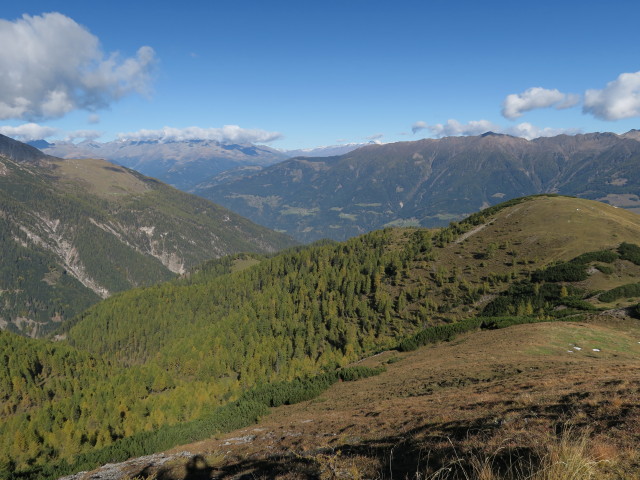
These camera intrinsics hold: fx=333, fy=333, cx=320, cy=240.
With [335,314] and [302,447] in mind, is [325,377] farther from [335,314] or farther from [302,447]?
[335,314]

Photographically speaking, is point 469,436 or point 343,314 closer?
point 469,436

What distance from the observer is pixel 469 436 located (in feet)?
45.8

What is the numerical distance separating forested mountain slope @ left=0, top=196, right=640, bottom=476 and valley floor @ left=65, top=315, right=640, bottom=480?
41.3 meters

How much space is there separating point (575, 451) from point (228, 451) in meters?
23.4

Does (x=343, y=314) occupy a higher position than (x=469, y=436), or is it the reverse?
(x=469, y=436)

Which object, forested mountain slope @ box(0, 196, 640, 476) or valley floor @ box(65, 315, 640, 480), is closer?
valley floor @ box(65, 315, 640, 480)

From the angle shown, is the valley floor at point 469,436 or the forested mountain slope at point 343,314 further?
the forested mountain slope at point 343,314

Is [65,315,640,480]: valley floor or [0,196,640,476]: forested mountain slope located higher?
[65,315,640,480]: valley floor

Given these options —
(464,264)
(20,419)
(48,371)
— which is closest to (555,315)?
(464,264)

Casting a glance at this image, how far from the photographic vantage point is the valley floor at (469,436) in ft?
30.0

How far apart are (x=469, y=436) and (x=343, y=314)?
145m

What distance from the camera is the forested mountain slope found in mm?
101812

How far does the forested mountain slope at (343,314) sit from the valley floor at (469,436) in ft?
136

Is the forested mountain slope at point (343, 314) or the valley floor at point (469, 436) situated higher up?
the valley floor at point (469, 436)
